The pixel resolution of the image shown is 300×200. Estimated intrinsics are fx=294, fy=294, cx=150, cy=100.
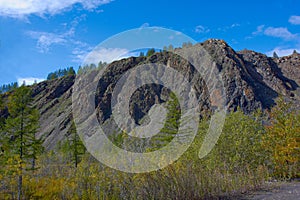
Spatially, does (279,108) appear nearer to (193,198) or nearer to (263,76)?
(193,198)

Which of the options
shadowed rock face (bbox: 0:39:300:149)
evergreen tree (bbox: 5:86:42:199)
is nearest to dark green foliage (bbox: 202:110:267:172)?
evergreen tree (bbox: 5:86:42:199)

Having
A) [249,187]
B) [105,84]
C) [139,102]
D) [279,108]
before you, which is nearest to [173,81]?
[139,102]

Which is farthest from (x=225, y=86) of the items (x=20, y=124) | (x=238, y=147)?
(x=20, y=124)

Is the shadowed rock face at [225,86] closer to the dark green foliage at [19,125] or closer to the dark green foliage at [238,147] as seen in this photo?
the dark green foliage at [238,147]

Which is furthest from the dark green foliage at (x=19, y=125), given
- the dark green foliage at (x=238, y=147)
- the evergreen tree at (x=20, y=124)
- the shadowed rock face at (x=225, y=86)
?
the shadowed rock face at (x=225, y=86)

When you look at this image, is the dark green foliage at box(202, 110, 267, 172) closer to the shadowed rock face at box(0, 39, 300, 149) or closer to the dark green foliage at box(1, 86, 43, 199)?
the dark green foliage at box(1, 86, 43, 199)

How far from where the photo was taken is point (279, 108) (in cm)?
1869

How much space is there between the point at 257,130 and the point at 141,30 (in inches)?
402

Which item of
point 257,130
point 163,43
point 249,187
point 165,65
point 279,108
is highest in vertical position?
point 165,65

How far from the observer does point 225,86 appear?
77.1m

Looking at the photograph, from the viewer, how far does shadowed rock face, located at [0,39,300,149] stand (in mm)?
74750

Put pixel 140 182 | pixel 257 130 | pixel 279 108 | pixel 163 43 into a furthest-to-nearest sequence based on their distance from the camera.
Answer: pixel 279 108, pixel 257 130, pixel 163 43, pixel 140 182

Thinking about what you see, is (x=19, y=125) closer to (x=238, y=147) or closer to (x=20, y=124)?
(x=20, y=124)

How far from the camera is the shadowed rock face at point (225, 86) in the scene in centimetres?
7475
